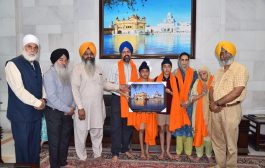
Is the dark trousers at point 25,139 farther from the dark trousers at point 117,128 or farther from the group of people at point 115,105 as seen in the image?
the dark trousers at point 117,128

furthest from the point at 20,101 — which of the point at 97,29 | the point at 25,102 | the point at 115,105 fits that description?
the point at 97,29

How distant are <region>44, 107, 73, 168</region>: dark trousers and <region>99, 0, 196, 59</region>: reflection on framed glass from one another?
2095 millimetres

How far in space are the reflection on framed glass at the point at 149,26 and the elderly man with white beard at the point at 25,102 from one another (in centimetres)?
228

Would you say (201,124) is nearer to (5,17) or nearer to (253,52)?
→ (253,52)

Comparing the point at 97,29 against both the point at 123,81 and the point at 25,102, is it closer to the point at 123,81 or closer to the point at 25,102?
the point at 123,81

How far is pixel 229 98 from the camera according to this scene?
10.1 ft

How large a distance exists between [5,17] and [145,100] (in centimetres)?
352

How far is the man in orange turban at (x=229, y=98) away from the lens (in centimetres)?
308

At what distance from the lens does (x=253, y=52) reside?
16.0 ft

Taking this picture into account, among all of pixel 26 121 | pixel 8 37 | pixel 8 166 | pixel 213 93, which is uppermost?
pixel 8 37

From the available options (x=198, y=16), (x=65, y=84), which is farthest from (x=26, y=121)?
(x=198, y=16)

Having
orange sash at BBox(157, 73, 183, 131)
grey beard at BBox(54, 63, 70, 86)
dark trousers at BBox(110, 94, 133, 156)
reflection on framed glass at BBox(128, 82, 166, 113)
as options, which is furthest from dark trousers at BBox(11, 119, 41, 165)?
orange sash at BBox(157, 73, 183, 131)

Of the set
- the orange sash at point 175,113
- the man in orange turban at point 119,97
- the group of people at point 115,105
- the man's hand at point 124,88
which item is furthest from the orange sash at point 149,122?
the man's hand at point 124,88

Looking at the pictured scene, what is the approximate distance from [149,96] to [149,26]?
1.89 m
